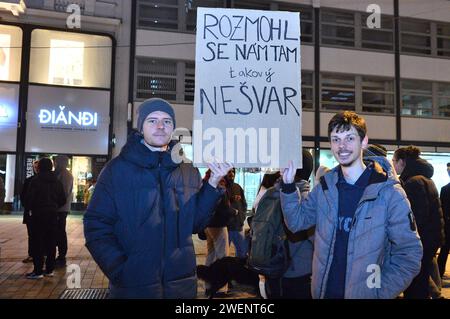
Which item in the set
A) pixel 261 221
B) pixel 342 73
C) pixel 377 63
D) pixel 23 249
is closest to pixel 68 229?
pixel 23 249

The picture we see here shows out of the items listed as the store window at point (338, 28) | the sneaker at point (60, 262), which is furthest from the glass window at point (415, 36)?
the sneaker at point (60, 262)

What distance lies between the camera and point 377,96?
69.6 feet

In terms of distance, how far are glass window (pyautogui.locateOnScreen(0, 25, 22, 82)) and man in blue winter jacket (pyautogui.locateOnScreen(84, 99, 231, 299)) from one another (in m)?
16.8

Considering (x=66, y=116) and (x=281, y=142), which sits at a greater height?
(x=66, y=116)

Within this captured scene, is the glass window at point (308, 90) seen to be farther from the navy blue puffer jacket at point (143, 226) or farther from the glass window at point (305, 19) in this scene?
the navy blue puffer jacket at point (143, 226)

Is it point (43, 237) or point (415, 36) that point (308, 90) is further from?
point (43, 237)

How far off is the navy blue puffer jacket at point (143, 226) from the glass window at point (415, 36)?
71.4ft

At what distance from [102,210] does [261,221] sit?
138 centimetres

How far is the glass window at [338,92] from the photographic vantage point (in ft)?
67.7

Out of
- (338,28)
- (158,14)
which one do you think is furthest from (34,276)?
(338,28)

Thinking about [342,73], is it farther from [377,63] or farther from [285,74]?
[285,74]

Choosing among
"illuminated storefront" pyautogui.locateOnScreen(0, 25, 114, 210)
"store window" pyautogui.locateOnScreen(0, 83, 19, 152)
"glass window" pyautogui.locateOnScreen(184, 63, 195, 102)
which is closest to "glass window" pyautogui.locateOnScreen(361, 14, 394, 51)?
"glass window" pyautogui.locateOnScreen(184, 63, 195, 102)
